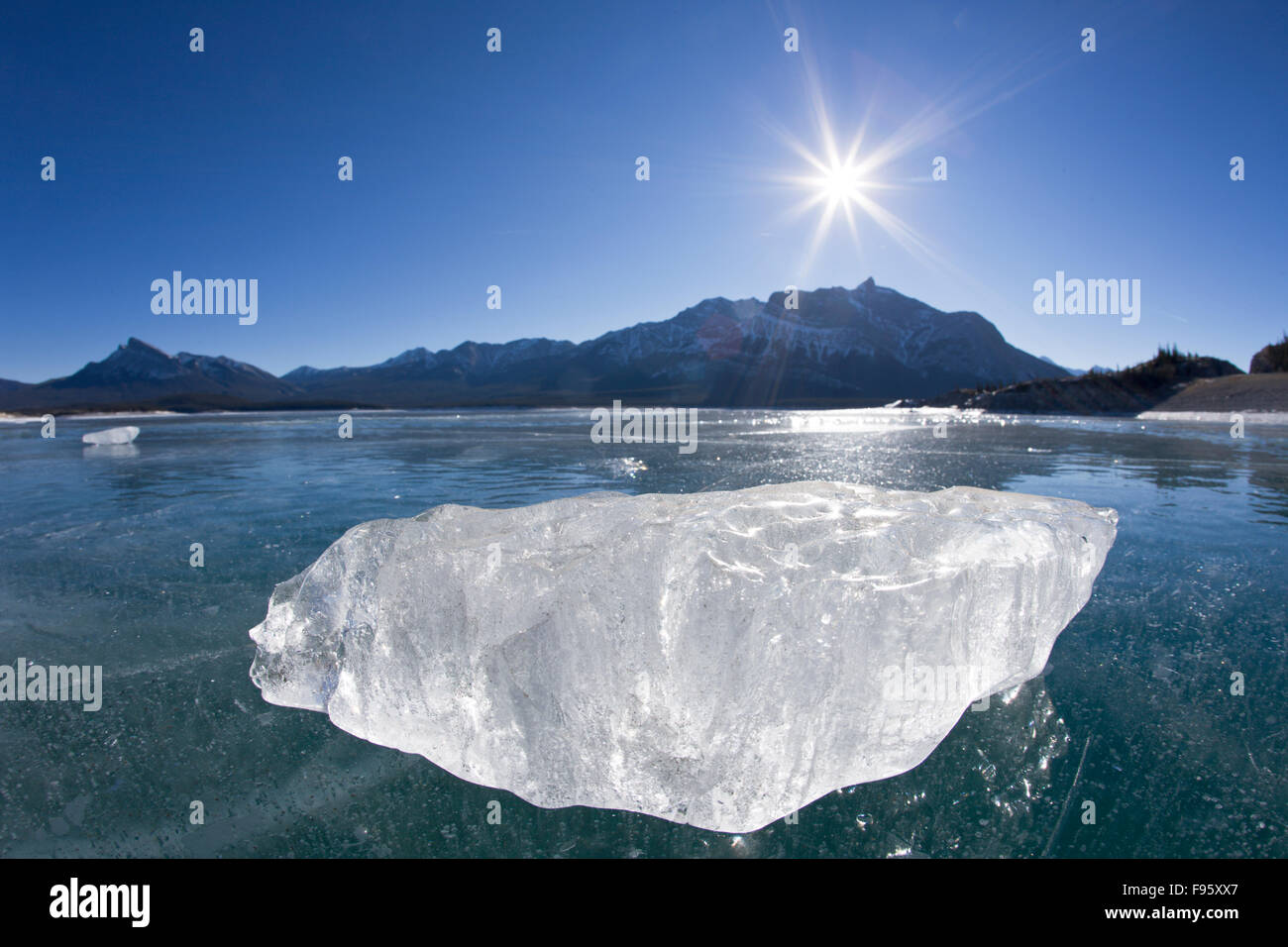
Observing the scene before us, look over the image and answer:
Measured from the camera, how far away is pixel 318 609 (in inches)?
153

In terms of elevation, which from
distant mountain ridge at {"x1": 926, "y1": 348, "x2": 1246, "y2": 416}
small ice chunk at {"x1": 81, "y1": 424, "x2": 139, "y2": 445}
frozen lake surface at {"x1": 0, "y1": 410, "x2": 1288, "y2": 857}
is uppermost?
distant mountain ridge at {"x1": 926, "y1": 348, "x2": 1246, "y2": 416}

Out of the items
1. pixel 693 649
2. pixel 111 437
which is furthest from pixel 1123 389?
pixel 111 437

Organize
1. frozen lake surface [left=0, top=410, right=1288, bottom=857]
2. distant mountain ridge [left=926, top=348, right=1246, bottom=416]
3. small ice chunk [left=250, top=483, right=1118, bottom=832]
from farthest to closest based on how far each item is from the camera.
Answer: distant mountain ridge [left=926, top=348, right=1246, bottom=416]
small ice chunk [left=250, top=483, right=1118, bottom=832]
frozen lake surface [left=0, top=410, right=1288, bottom=857]

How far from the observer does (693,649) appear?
3160 mm

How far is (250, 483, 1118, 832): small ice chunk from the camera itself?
3.12 metres

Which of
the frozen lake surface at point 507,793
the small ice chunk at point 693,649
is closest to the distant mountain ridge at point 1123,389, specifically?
→ the frozen lake surface at point 507,793

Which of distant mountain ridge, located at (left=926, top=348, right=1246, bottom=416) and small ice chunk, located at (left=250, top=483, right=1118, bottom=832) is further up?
distant mountain ridge, located at (left=926, top=348, right=1246, bottom=416)

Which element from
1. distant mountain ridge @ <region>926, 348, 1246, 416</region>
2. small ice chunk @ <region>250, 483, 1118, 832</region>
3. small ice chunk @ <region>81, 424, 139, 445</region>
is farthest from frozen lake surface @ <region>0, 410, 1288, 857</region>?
distant mountain ridge @ <region>926, 348, 1246, 416</region>

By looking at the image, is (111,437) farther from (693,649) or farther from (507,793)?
(693,649)

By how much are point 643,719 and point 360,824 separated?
1.50 m

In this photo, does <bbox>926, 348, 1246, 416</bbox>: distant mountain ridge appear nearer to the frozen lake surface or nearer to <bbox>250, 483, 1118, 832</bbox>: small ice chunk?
the frozen lake surface

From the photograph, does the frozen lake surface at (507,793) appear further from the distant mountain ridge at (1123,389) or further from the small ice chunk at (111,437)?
the distant mountain ridge at (1123,389)

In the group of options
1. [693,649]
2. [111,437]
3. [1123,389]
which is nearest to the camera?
[693,649]
